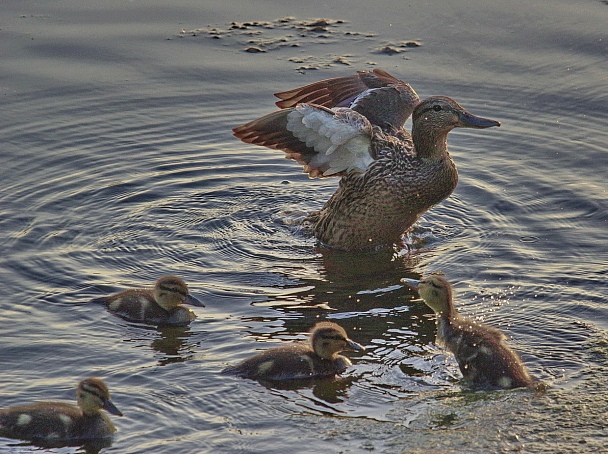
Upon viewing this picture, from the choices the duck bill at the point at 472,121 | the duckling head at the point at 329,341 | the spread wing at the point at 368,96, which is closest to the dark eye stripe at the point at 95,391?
the duckling head at the point at 329,341

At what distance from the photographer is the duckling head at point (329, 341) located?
686cm

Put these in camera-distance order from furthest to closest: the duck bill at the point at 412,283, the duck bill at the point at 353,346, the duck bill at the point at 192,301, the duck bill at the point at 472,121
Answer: the duck bill at the point at 472,121 → the duck bill at the point at 412,283 → the duck bill at the point at 192,301 → the duck bill at the point at 353,346

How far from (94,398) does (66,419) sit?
0.18m

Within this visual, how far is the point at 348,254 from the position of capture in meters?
9.12

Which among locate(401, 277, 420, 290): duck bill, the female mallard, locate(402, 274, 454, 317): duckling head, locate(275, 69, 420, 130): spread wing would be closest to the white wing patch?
the female mallard

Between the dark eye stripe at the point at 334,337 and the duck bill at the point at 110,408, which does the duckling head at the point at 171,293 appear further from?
the duck bill at the point at 110,408

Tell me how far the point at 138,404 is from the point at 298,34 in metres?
6.07

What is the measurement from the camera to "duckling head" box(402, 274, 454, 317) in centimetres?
730

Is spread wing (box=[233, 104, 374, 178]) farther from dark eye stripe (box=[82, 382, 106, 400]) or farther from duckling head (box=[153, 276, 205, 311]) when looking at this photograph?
dark eye stripe (box=[82, 382, 106, 400])

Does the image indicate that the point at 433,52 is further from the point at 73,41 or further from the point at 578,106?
the point at 73,41

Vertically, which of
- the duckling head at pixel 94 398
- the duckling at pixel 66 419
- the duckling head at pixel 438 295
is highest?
the duckling head at pixel 438 295

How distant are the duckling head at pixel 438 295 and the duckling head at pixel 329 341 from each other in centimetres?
69

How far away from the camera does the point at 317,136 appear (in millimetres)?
8680

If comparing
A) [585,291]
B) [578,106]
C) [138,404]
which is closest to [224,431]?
[138,404]
